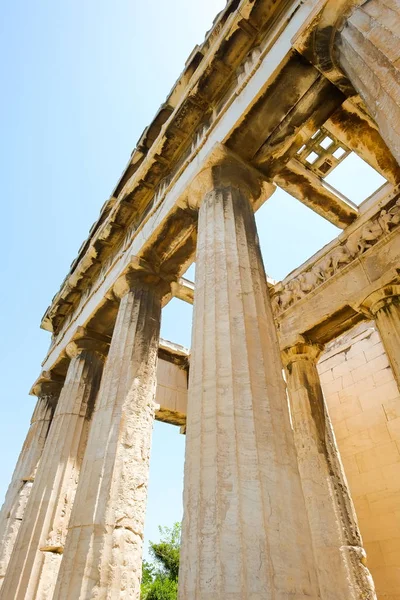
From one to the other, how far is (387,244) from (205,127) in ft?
16.1

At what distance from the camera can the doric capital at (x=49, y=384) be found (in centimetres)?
1225

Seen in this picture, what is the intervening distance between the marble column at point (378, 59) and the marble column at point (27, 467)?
36.8 feet

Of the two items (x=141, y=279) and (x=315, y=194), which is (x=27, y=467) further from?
(x=315, y=194)

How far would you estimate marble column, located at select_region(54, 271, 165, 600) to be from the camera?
5199 mm

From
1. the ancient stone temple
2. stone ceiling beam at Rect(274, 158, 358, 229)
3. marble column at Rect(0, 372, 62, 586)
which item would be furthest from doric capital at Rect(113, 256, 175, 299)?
marble column at Rect(0, 372, 62, 586)

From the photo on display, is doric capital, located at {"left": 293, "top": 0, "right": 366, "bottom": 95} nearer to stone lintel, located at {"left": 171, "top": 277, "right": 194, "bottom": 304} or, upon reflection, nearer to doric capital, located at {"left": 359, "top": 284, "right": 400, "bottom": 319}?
doric capital, located at {"left": 359, "top": 284, "right": 400, "bottom": 319}

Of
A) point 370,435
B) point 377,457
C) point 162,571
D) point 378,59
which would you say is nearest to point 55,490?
point 377,457

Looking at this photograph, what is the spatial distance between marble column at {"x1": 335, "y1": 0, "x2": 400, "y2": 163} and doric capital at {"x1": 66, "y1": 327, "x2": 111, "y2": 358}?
329 inches

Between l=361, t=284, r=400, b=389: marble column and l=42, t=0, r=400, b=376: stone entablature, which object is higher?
l=42, t=0, r=400, b=376: stone entablature

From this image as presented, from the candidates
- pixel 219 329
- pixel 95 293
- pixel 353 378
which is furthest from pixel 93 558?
pixel 353 378

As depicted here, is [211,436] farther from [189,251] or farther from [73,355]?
[73,355]

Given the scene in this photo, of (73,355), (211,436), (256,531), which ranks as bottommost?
(256,531)

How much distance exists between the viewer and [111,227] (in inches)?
411

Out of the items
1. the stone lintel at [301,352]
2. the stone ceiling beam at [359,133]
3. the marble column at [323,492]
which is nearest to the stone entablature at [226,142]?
the stone ceiling beam at [359,133]
